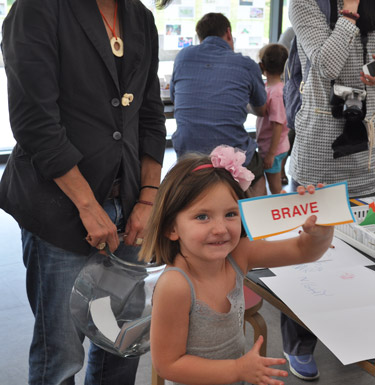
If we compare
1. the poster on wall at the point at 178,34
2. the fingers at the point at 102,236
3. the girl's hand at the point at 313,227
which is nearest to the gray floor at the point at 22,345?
the fingers at the point at 102,236

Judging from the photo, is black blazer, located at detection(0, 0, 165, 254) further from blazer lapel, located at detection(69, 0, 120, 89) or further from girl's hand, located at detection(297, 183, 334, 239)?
girl's hand, located at detection(297, 183, 334, 239)

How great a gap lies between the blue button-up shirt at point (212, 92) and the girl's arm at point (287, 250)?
163cm

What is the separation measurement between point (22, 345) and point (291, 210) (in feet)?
5.73

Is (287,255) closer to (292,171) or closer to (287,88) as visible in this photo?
(292,171)

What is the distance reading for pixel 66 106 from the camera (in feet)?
4.15

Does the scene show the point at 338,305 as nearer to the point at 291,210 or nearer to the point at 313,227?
the point at 313,227

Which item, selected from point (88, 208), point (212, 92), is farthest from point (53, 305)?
point (212, 92)

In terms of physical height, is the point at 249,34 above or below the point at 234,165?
below

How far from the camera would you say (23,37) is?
Answer: 1169 mm

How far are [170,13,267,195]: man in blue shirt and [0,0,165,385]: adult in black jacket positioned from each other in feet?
4.57

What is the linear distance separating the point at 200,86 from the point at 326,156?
1070 mm

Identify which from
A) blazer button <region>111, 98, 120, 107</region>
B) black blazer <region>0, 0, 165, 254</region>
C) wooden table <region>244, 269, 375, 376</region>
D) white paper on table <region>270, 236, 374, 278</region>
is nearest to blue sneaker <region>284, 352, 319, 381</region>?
white paper on table <region>270, 236, 374, 278</region>

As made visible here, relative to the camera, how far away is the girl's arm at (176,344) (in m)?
1.08

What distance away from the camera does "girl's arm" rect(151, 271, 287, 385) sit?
1.08m
